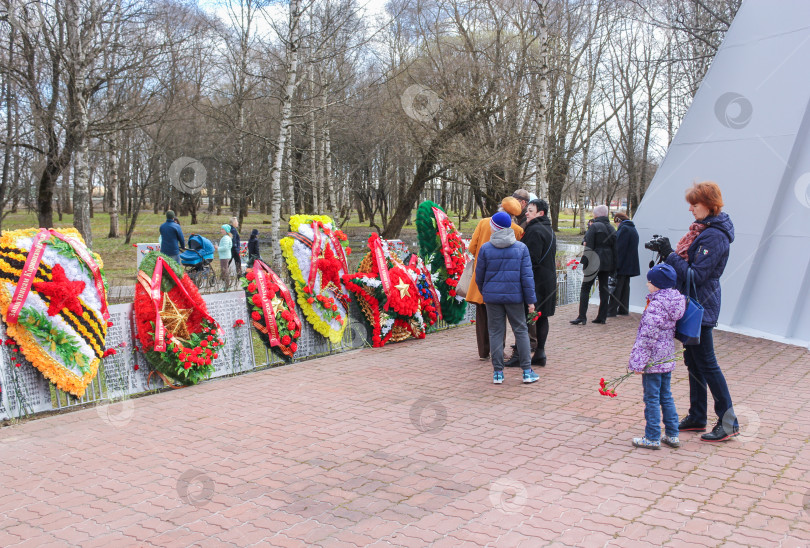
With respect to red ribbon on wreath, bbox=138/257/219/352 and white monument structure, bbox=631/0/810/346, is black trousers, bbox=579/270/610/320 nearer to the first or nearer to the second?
white monument structure, bbox=631/0/810/346

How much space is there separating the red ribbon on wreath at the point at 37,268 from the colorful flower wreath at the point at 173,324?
16.4 inches

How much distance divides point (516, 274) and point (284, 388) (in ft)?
9.07

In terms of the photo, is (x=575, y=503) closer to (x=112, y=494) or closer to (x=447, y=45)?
(x=112, y=494)

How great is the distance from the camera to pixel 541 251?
744 centimetres

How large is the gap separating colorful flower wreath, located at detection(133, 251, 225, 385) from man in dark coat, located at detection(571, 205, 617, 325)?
5917 millimetres

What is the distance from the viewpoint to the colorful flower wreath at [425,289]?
31.3 ft

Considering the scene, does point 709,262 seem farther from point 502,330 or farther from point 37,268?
point 37,268

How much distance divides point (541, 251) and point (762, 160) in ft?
14.6

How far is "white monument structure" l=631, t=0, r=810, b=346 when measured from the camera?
9047 millimetres

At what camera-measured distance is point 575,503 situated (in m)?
4.09

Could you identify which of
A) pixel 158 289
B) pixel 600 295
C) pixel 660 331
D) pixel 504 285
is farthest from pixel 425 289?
pixel 660 331

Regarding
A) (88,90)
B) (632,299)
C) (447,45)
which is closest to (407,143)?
(447,45)

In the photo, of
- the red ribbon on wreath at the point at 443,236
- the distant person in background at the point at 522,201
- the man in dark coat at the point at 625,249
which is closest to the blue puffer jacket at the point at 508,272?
the distant person in background at the point at 522,201

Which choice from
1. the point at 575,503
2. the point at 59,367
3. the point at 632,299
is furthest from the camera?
the point at 632,299
